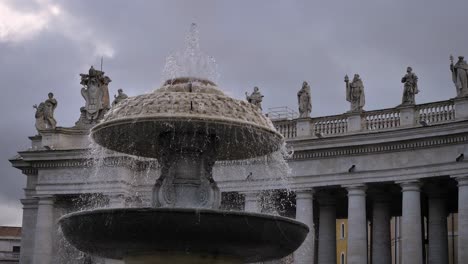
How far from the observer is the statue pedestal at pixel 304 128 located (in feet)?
140

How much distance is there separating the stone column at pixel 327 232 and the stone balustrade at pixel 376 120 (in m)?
3.89

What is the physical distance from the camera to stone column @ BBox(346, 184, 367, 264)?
1554 inches

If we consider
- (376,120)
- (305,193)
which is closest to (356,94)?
(376,120)

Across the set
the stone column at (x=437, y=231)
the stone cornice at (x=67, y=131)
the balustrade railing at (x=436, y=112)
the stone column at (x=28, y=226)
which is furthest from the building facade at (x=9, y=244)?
the balustrade railing at (x=436, y=112)

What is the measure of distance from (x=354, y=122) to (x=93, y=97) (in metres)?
16.0

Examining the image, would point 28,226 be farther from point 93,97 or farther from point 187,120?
point 187,120

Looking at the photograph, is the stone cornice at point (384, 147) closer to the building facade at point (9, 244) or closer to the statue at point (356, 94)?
the statue at point (356, 94)

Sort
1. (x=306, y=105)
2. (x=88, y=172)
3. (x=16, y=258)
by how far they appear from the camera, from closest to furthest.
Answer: (x=306, y=105), (x=88, y=172), (x=16, y=258)

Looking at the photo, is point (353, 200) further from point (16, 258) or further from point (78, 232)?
point (16, 258)

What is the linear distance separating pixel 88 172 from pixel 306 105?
1248 centimetres

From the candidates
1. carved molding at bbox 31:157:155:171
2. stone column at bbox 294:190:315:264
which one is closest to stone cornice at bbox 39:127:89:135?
carved molding at bbox 31:157:155:171

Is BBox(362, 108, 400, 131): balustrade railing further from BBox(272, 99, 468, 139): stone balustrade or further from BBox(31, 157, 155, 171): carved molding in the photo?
BBox(31, 157, 155, 171): carved molding

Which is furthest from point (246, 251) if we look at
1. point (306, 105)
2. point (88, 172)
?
point (88, 172)

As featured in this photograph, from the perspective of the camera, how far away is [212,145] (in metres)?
22.7
